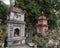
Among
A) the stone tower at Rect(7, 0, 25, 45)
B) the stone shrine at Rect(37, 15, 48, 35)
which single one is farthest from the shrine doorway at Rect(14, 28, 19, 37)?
the stone shrine at Rect(37, 15, 48, 35)

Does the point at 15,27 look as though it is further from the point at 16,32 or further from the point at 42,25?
the point at 42,25

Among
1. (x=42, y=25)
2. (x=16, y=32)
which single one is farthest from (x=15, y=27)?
(x=42, y=25)

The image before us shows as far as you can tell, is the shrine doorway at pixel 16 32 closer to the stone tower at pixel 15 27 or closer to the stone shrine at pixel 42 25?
the stone tower at pixel 15 27

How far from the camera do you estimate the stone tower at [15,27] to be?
11414 mm

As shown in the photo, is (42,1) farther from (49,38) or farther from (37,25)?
(49,38)

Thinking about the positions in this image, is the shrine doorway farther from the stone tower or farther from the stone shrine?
the stone shrine

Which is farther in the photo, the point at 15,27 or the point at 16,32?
the point at 16,32

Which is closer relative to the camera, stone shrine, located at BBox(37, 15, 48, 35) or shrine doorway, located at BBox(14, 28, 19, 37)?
shrine doorway, located at BBox(14, 28, 19, 37)

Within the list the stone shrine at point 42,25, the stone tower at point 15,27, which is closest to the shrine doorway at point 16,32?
the stone tower at point 15,27

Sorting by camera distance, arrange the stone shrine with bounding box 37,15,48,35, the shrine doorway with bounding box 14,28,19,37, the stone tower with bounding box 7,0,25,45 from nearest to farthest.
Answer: the stone tower with bounding box 7,0,25,45 → the shrine doorway with bounding box 14,28,19,37 → the stone shrine with bounding box 37,15,48,35

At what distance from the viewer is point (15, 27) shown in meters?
11.7

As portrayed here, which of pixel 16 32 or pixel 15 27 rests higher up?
pixel 15 27

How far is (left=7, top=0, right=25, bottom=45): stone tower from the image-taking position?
1141 cm

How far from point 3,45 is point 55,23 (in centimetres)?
748
